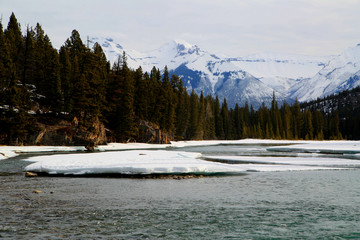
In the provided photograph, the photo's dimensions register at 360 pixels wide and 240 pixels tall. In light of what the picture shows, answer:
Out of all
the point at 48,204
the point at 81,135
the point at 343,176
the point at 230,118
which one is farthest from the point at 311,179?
the point at 230,118

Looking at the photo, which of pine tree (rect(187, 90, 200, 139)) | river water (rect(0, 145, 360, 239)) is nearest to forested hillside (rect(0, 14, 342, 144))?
pine tree (rect(187, 90, 200, 139))

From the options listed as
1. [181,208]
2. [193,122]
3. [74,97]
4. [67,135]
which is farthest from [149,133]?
[181,208]

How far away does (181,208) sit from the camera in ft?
51.7

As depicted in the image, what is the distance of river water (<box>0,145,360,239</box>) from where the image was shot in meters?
12.0

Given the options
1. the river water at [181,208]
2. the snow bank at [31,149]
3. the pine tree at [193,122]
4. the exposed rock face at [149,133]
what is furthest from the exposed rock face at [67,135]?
the pine tree at [193,122]

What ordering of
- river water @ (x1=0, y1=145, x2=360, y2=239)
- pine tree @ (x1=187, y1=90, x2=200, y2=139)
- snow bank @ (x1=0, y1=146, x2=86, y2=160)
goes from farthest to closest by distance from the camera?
pine tree @ (x1=187, y1=90, x2=200, y2=139)
snow bank @ (x1=0, y1=146, x2=86, y2=160)
river water @ (x1=0, y1=145, x2=360, y2=239)

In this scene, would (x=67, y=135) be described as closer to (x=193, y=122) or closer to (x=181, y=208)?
(x=181, y=208)

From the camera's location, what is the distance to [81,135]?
2601 inches

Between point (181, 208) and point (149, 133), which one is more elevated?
point (149, 133)

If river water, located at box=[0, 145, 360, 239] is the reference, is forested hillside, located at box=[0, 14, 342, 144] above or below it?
above

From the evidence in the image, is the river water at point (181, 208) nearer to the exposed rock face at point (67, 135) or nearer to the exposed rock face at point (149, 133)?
the exposed rock face at point (67, 135)

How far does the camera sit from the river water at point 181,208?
474 inches

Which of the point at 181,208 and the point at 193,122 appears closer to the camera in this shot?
the point at 181,208

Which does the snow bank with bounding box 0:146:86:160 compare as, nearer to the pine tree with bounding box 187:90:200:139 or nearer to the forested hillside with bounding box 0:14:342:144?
the forested hillside with bounding box 0:14:342:144
